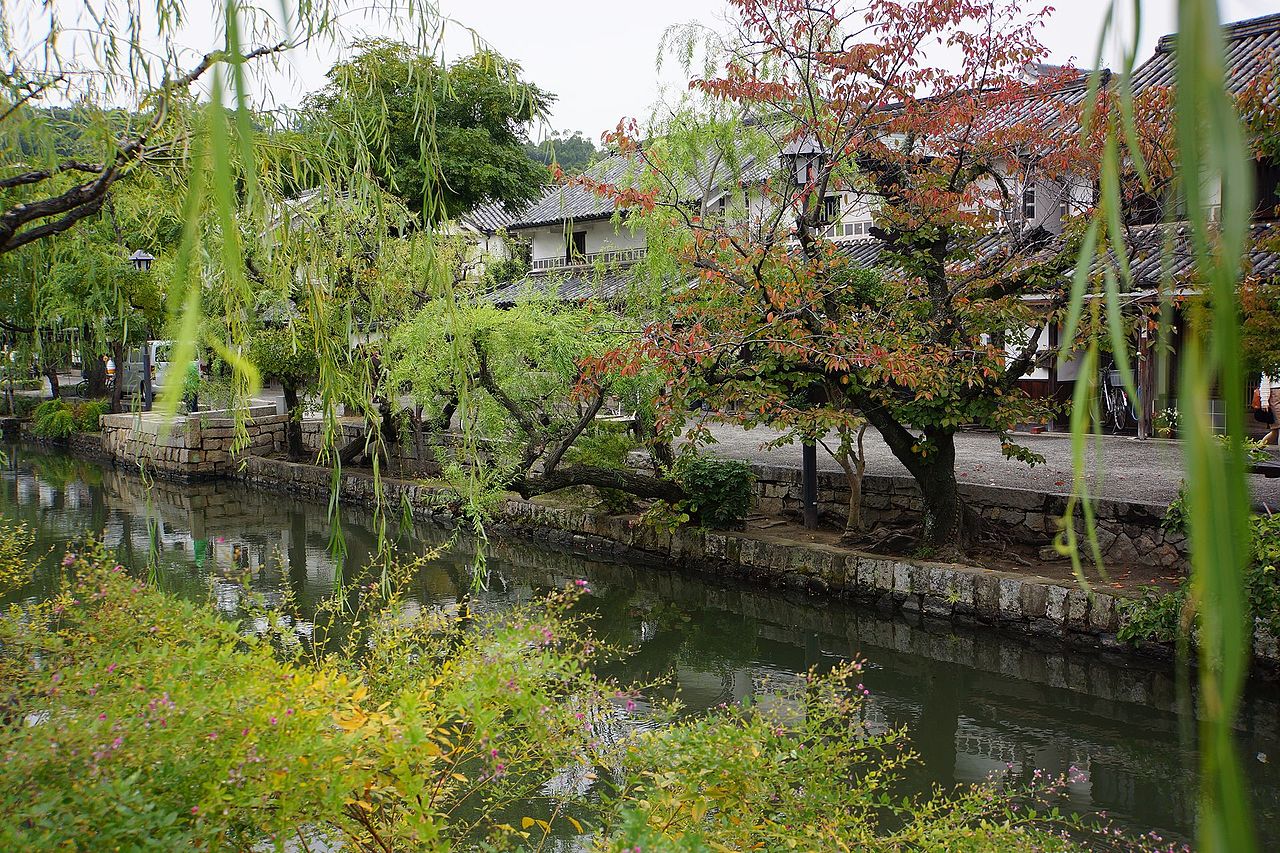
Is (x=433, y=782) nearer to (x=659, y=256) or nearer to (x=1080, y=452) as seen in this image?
(x=1080, y=452)

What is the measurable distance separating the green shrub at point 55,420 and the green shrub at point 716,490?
14635 mm

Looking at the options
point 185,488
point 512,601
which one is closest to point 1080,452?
point 512,601

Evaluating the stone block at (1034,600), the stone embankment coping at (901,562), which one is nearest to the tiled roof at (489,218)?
the stone embankment coping at (901,562)

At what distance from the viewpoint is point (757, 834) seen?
2492mm

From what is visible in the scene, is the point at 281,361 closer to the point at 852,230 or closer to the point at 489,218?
the point at 852,230

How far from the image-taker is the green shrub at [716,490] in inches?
349

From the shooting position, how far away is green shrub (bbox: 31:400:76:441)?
60.9 feet

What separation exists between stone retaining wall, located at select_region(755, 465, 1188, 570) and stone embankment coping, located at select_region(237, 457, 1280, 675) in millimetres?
865

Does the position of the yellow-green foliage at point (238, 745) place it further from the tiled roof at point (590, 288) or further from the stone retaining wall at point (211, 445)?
the stone retaining wall at point (211, 445)

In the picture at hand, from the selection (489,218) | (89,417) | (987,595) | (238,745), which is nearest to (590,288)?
(987,595)

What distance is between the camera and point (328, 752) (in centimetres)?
208

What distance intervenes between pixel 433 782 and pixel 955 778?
2.96m

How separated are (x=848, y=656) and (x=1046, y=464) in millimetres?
4628

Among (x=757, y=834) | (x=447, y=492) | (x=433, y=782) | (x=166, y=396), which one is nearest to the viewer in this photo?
(x=166, y=396)
